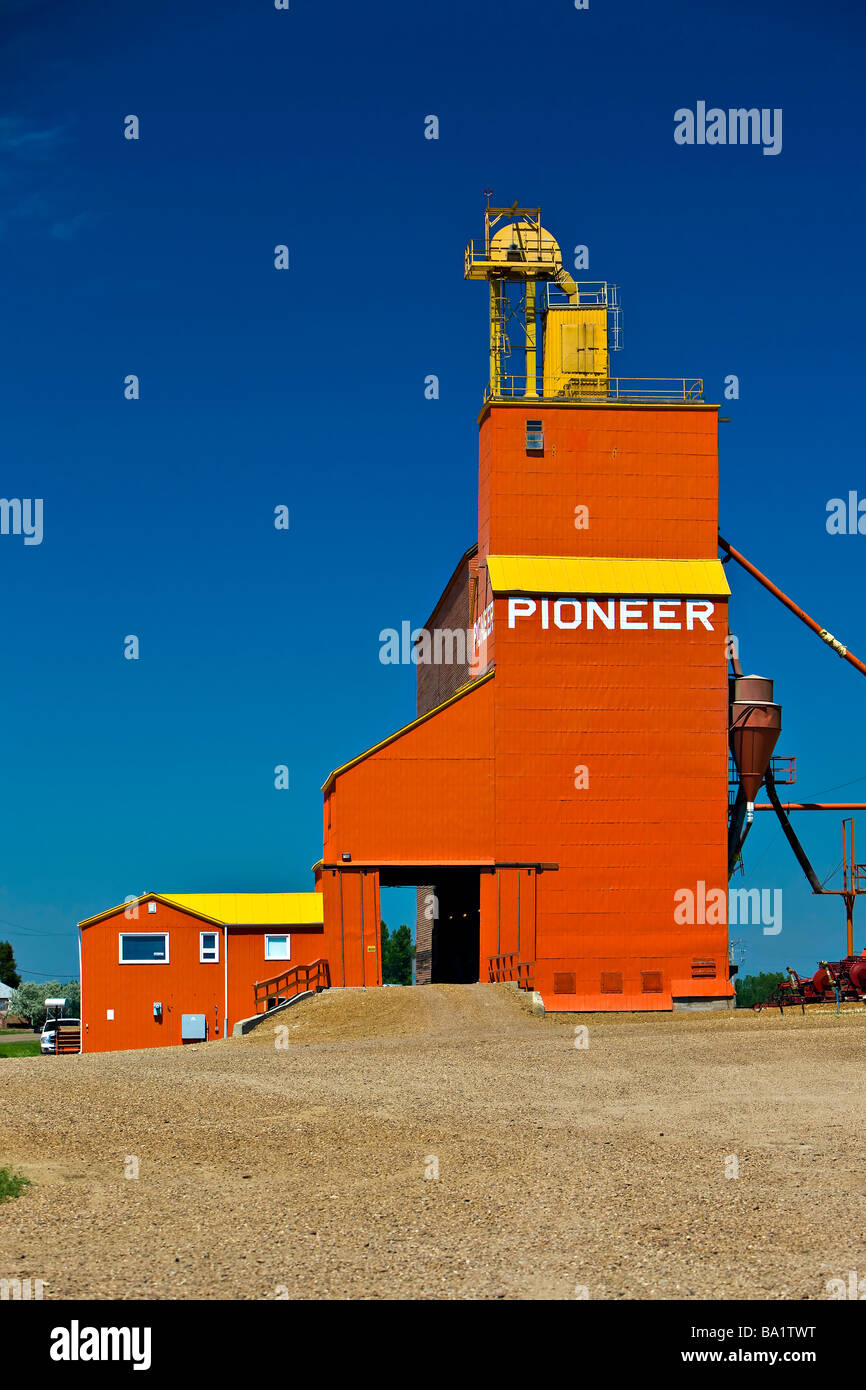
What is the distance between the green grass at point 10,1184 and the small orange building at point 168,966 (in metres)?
37.5

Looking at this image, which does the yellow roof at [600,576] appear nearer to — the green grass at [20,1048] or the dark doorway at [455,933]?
the dark doorway at [455,933]

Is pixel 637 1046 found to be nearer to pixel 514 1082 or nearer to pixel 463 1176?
pixel 514 1082

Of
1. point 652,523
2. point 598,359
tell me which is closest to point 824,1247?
point 652,523

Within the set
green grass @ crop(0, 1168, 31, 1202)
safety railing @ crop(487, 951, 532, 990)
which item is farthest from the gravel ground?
safety railing @ crop(487, 951, 532, 990)

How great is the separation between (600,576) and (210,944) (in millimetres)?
20645

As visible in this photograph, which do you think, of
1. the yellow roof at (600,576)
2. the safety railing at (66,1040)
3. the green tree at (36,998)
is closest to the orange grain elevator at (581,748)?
the yellow roof at (600,576)

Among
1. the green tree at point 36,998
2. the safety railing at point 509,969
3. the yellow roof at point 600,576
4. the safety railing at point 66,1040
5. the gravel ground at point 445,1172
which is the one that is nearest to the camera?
the gravel ground at point 445,1172

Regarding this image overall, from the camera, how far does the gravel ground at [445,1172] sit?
11.3m

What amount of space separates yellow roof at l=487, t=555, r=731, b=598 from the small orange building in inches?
697

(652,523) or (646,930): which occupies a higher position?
(652,523)

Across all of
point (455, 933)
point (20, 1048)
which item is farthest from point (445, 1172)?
point (20, 1048)

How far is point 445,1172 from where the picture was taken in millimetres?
15336
